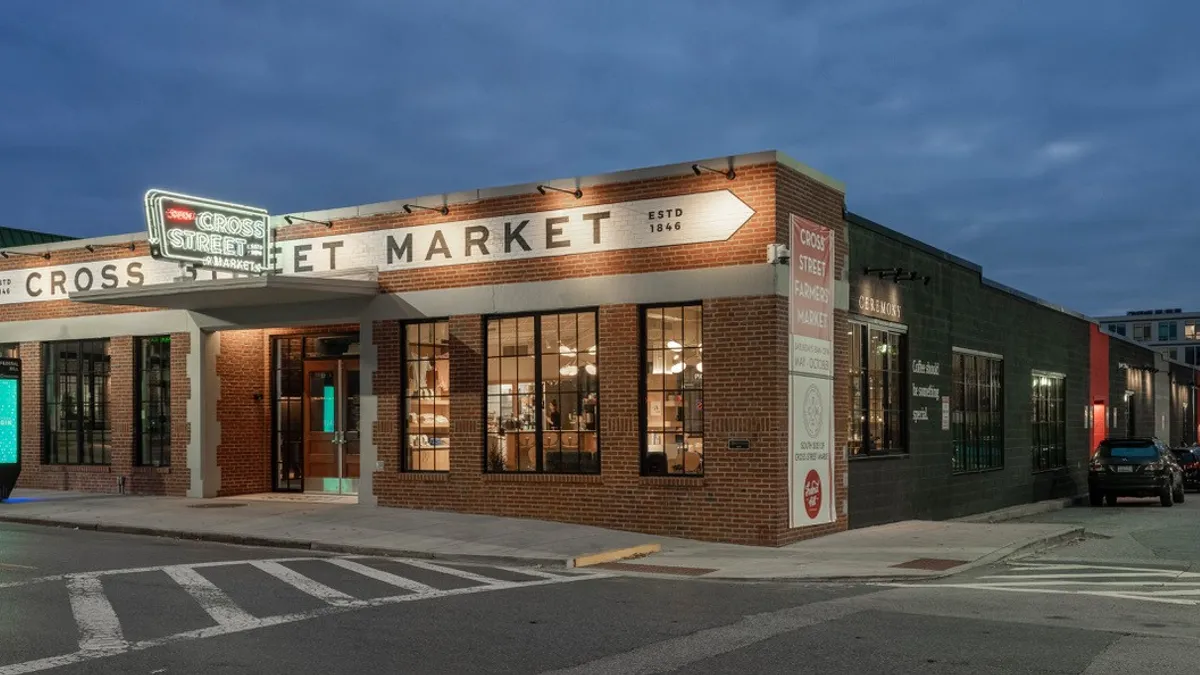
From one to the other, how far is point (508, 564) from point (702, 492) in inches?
141

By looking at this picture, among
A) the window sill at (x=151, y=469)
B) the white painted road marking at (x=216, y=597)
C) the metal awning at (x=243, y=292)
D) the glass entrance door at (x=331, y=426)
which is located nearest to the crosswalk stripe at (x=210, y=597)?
the white painted road marking at (x=216, y=597)

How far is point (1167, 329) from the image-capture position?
13562cm

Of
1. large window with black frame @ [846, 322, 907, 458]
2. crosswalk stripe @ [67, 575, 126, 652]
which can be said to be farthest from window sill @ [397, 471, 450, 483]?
crosswalk stripe @ [67, 575, 126, 652]

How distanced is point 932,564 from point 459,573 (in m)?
5.75

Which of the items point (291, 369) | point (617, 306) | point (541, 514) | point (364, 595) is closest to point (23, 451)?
point (291, 369)

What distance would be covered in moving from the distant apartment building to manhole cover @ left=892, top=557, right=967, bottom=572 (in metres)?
126

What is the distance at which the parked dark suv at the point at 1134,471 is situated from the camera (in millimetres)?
28234

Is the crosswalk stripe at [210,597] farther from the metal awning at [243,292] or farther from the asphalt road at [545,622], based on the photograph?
the metal awning at [243,292]

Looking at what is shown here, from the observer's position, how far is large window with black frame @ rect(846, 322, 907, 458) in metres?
19.7

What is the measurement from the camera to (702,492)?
17406mm

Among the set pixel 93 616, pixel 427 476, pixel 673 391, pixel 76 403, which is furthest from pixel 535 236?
pixel 76 403

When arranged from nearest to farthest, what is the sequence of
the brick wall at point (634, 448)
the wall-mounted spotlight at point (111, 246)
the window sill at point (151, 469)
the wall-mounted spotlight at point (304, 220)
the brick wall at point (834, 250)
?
the brick wall at point (634, 448) → the brick wall at point (834, 250) → the wall-mounted spotlight at point (304, 220) → the window sill at point (151, 469) → the wall-mounted spotlight at point (111, 246)

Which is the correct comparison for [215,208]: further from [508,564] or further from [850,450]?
[850,450]

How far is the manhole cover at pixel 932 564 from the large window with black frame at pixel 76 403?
53.8ft
